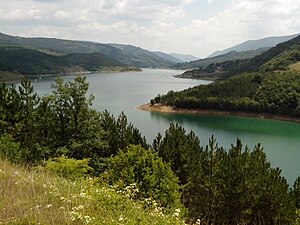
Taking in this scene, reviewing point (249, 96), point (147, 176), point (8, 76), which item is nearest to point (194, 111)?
point (249, 96)

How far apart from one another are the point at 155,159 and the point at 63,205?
1288 cm

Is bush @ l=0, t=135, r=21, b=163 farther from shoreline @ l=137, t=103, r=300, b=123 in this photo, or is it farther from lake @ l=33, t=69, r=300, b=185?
shoreline @ l=137, t=103, r=300, b=123

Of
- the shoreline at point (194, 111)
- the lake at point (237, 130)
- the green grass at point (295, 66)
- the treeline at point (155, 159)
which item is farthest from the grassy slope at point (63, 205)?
the green grass at point (295, 66)

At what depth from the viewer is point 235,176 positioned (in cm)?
2320

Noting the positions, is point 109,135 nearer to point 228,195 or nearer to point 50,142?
point 50,142

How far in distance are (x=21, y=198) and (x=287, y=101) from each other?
84840mm

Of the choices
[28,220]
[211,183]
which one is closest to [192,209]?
[211,183]

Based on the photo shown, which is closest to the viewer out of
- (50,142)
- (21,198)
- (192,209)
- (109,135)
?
(21,198)

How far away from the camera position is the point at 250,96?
9500 centimetres

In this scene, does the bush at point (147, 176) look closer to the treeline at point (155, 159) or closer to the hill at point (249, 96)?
the treeline at point (155, 159)

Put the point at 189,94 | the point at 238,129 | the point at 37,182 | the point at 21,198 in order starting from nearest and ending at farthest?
the point at 21,198 → the point at 37,182 → the point at 238,129 → the point at 189,94

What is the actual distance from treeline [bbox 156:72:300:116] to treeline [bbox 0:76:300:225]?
5611 centimetres

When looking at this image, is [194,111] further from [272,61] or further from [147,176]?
[147,176]

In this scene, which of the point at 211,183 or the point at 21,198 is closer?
the point at 21,198
